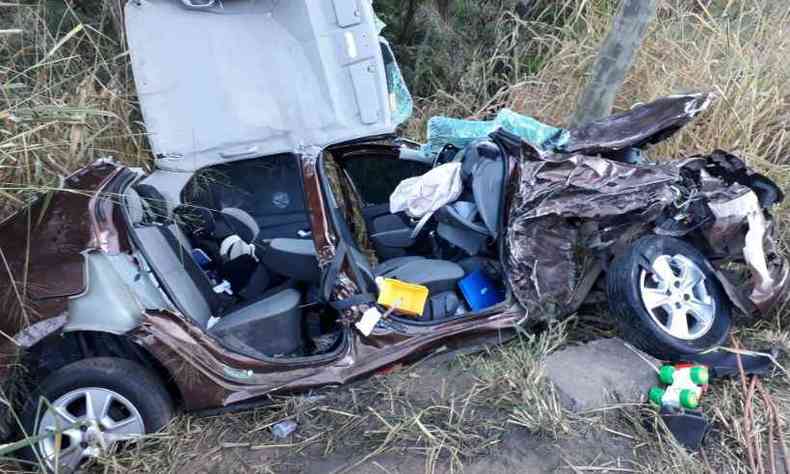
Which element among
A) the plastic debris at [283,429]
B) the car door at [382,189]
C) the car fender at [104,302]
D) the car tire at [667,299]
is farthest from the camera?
the car door at [382,189]

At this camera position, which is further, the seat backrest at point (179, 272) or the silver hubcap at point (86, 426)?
the seat backrest at point (179, 272)

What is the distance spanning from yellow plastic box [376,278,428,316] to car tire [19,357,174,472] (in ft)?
3.41

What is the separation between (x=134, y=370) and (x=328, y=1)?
219 cm

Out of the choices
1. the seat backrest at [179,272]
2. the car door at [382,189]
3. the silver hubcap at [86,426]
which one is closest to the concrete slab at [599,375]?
the car door at [382,189]

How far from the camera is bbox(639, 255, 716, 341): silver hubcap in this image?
2.94 metres

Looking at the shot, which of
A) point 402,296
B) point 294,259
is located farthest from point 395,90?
point 402,296

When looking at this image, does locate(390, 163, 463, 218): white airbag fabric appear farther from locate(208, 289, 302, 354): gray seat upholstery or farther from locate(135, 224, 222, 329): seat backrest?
locate(135, 224, 222, 329): seat backrest

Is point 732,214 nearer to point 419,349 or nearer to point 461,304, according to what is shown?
point 461,304

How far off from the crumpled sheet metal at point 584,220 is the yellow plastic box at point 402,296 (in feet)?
1.47

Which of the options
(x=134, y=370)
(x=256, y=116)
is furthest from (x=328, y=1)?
(x=134, y=370)

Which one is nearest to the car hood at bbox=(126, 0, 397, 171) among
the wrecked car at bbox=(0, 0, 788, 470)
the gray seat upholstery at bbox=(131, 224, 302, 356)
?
the wrecked car at bbox=(0, 0, 788, 470)

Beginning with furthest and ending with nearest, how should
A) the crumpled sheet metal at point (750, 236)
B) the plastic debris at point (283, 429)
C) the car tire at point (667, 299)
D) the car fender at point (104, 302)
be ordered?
the crumpled sheet metal at point (750, 236)
the car tire at point (667, 299)
the plastic debris at point (283, 429)
the car fender at point (104, 302)

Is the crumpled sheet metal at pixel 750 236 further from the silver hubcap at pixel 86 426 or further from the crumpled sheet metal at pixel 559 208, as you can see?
the silver hubcap at pixel 86 426

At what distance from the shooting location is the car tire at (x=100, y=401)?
2559 millimetres
